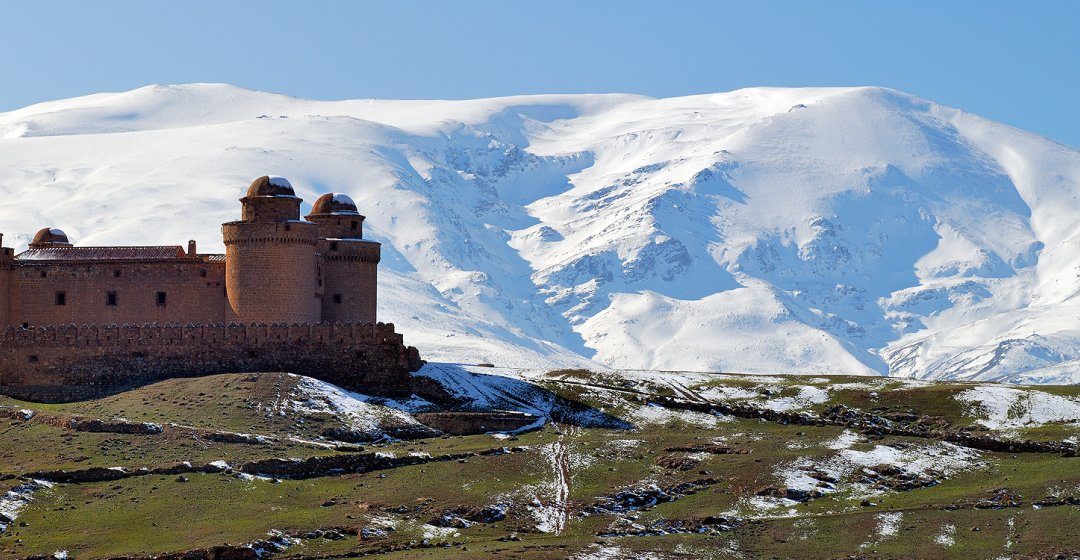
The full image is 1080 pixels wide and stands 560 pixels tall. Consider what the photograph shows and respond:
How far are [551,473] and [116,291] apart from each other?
42978 mm

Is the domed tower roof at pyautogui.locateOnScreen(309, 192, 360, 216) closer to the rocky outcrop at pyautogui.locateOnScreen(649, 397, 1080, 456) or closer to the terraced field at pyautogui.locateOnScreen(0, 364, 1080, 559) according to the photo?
the terraced field at pyautogui.locateOnScreen(0, 364, 1080, 559)

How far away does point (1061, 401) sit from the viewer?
346ft

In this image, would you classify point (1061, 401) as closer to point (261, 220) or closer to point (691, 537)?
point (691, 537)

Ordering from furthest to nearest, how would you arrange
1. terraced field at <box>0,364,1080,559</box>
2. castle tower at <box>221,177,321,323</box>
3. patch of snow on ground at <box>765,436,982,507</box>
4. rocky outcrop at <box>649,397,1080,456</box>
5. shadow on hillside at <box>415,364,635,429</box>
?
castle tower at <box>221,177,321,323</box>, shadow on hillside at <box>415,364,635,429</box>, rocky outcrop at <box>649,397,1080,456</box>, patch of snow on ground at <box>765,436,982,507</box>, terraced field at <box>0,364,1080,559</box>

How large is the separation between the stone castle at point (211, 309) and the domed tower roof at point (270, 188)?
10 centimetres

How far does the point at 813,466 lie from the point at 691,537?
1463 centimetres

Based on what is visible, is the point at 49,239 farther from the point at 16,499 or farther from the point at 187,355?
the point at 16,499

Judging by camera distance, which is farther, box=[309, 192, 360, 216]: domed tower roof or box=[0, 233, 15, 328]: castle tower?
box=[309, 192, 360, 216]: domed tower roof

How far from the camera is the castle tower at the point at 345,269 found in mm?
120750

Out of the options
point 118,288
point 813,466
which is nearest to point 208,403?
point 118,288

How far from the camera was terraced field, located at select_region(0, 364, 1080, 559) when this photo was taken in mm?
72625

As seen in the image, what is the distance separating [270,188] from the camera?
115438 millimetres

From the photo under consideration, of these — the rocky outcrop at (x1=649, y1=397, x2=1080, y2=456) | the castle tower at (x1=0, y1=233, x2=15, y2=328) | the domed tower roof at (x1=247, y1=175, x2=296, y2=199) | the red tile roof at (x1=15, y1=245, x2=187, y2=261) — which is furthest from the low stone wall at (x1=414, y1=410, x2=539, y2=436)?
the castle tower at (x1=0, y1=233, x2=15, y2=328)

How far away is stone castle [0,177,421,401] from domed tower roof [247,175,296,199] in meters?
0.10
